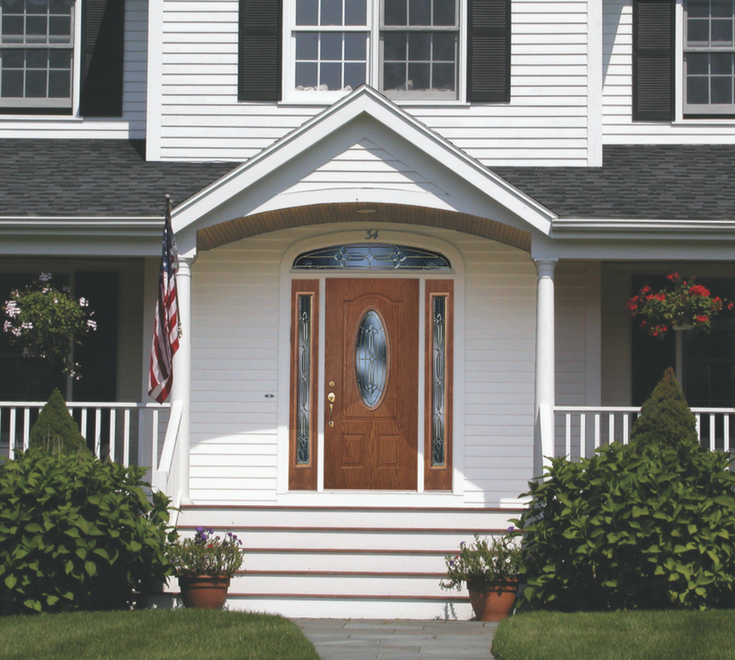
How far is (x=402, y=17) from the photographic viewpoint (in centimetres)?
1030

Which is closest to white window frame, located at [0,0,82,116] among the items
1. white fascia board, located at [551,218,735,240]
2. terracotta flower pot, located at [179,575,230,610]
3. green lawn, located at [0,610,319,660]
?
white fascia board, located at [551,218,735,240]

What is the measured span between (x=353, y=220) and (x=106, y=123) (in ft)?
9.57

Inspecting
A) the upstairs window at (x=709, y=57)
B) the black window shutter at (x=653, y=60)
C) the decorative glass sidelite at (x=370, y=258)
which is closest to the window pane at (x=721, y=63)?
the upstairs window at (x=709, y=57)

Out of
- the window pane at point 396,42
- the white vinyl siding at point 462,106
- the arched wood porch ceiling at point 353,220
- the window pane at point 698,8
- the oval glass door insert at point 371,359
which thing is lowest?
the oval glass door insert at point 371,359

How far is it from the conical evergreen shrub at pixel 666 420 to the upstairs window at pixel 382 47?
12.5 feet

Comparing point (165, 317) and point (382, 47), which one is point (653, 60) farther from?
point (165, 317)

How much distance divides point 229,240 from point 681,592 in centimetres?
514

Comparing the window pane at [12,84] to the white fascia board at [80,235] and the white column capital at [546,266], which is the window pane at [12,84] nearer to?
the white fascia board at [80,235]

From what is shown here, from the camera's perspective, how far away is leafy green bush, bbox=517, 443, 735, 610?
7172 millimetres

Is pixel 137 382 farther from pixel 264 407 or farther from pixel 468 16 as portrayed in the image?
pixel 468 16

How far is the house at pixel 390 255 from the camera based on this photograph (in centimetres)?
979

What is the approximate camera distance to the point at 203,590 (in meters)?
7.74

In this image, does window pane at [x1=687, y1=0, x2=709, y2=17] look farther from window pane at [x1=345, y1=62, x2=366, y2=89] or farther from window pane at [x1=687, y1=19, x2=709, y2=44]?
window pane at [x1=345, y1=62, x2=366, y2=89]

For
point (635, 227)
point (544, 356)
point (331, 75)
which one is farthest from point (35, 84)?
point (635, 227)
